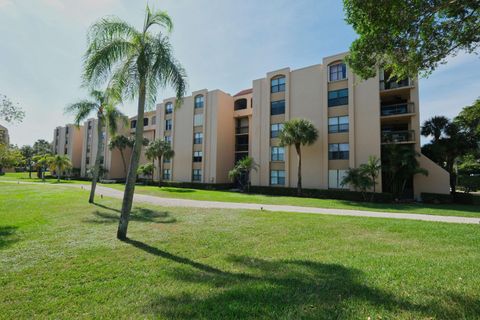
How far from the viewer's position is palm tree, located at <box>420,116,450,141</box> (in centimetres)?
2757

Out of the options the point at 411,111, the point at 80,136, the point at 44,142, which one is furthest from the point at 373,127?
the point at 44,142

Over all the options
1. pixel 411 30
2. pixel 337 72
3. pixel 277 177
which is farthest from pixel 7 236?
pixel 337 72

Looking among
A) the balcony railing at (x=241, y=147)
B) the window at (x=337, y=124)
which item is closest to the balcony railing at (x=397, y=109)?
the window at (x=337, y=124)

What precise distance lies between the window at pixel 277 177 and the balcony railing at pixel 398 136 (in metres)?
11.7

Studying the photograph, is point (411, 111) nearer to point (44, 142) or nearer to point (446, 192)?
point (446, 192)

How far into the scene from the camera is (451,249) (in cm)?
729

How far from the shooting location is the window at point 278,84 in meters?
31.8

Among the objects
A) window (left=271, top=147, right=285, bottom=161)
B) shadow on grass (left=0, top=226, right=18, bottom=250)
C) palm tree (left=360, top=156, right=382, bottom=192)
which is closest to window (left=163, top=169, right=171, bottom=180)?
window (left=271, top=147, right=285, bottom=161)

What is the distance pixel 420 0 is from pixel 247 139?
107 feet

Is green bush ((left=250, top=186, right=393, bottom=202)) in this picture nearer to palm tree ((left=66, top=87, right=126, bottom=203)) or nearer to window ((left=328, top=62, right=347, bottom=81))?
window ((left=328, top=62, right=347, bottom=81))

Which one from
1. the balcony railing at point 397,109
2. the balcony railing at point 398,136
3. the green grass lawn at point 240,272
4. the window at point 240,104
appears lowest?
the green grass lawn at point 240,272

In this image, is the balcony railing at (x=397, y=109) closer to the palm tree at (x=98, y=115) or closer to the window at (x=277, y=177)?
the window at (x=277, y=177)

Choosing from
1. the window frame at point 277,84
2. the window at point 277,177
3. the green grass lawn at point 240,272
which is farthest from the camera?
the window frame at point 277,84

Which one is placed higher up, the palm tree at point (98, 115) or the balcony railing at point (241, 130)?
the balcony railing at point (241, 130)
